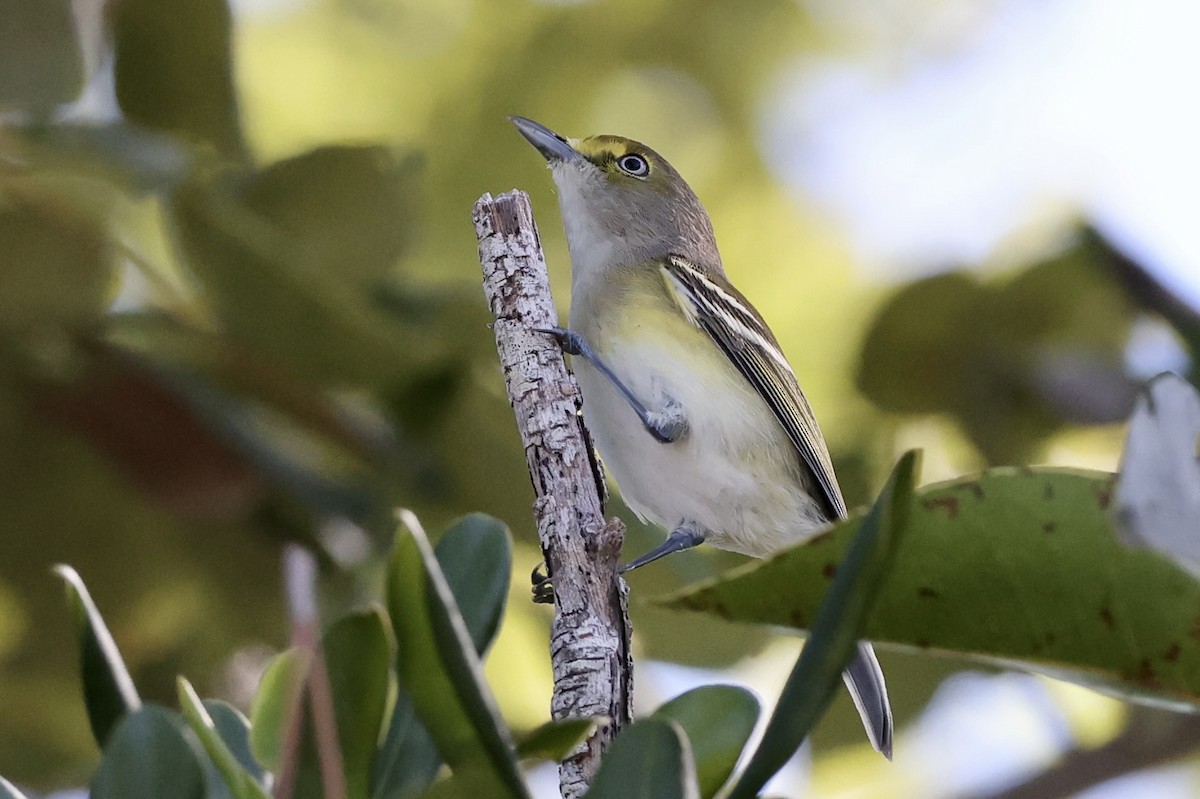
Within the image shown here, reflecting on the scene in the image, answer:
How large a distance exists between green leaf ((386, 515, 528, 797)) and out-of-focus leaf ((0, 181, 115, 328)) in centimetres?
137

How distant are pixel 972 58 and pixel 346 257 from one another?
1.56 m

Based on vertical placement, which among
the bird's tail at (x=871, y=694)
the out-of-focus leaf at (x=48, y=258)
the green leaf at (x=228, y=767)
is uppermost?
the out-of-focus leaf at (x=48, y=258)

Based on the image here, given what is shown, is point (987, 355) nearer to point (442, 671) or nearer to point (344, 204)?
point (344, 204)

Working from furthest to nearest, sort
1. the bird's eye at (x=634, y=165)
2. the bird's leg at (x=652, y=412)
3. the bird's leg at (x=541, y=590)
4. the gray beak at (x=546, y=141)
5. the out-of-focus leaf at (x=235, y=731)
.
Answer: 1. the bird's eye at (x=634, y=165)
2. the gray beak at (x=546, y=141)
3. the bird's leg at (x=652, y=412)
4. the bird's leg at (x=541, y=590)
5. the out-of-focus leaf at (x=235, y=731)

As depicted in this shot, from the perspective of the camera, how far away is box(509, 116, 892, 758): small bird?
2160mm

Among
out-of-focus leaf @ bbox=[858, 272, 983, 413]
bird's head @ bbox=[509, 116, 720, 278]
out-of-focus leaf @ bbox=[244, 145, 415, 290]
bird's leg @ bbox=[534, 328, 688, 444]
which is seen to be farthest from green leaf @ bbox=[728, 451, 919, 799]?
out-of-focus leaf @ bbox=[858, 272, 983, 413]

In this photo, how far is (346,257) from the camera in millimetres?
2146

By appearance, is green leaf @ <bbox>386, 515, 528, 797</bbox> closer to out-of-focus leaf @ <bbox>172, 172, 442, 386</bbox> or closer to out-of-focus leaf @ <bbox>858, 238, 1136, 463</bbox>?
out-of-focus leaf @ <bbox>172, 172, 442, 386</bbox>

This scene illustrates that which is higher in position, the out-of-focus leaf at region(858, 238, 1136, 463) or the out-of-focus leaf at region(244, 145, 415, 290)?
the out-of-focus leaf at region(244, 145, 415, 290)

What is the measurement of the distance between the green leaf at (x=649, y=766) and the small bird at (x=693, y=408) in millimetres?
1256

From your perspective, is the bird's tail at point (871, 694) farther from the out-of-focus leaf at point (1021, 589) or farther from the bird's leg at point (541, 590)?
the out-of-focus leaf at point (1021, 589)

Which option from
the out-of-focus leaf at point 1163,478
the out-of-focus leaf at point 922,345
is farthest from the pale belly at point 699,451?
the out-of-focus leaf at point 1163,478

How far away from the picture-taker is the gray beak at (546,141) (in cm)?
239

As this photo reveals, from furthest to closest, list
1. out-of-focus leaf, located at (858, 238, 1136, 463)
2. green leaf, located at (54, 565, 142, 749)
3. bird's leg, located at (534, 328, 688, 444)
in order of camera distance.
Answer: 1. out-of-focus leaf, located at (858, 238, 1136, 463)
2. bird's leg, located at (534, 328, 688, 444)
3. green leaf, located at (54, 565, 142, 749)
